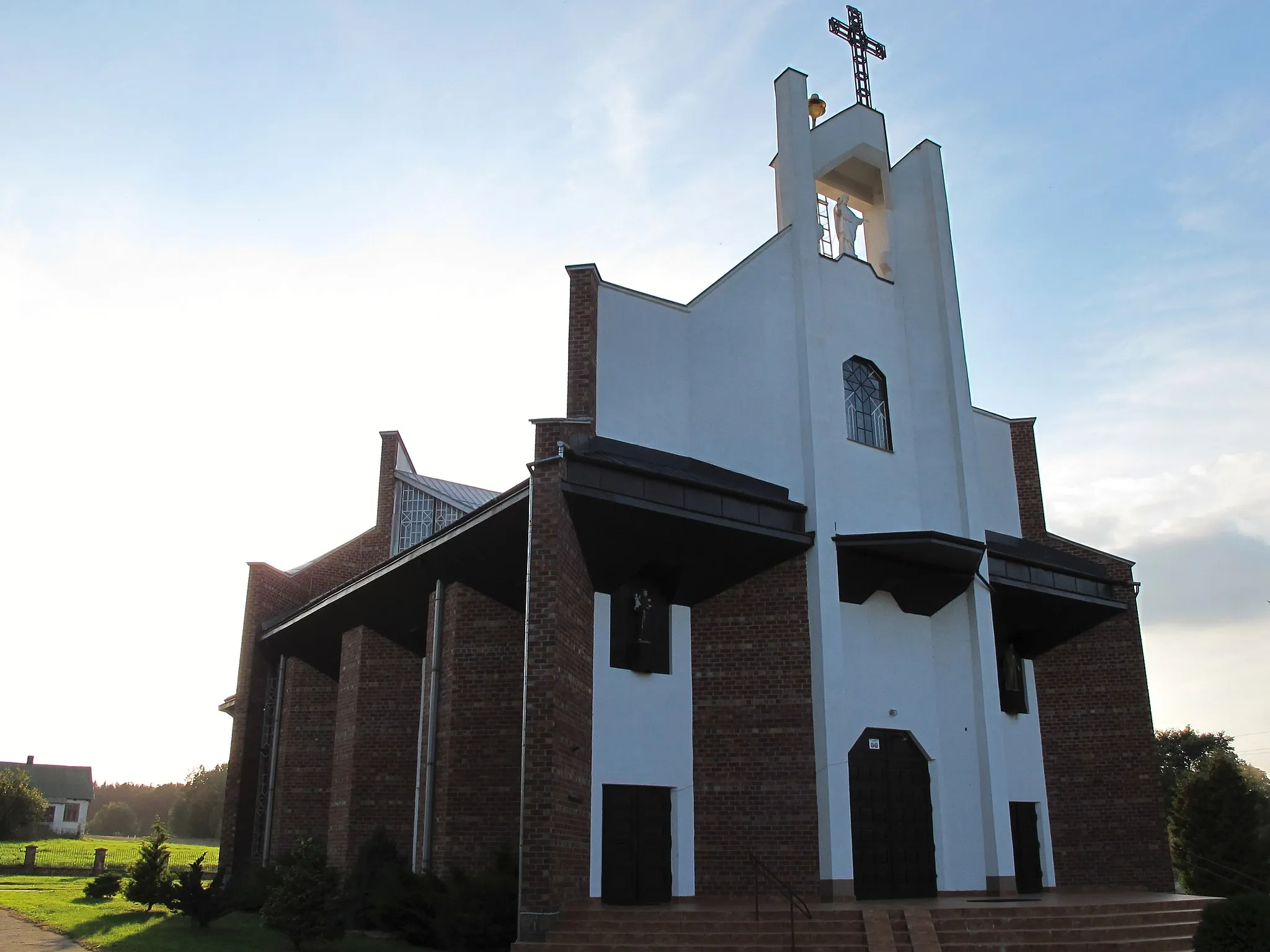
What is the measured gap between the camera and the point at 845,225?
18.9 metres

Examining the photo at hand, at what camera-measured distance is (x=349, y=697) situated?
19031 millimetres

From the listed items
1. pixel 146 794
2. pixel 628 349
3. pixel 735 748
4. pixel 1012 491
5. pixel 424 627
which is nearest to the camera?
pixel 735 748

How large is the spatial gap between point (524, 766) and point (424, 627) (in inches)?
295

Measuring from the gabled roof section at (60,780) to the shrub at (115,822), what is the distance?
17696 mm

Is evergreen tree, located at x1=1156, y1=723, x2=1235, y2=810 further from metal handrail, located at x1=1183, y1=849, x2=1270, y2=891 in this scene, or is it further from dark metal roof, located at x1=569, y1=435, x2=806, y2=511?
dark metal roof, located at x1=569, y1=435, x2=806, y2=511

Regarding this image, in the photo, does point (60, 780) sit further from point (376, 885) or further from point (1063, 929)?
point (1063, 929)

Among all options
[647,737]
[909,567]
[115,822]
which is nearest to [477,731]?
[647,737]

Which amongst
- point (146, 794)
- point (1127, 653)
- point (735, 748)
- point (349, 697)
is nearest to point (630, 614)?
point (735, 748)

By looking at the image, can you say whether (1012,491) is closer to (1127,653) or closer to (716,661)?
(1127,653)

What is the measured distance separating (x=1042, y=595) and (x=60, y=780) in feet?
249

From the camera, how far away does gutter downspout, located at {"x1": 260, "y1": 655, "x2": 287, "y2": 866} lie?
21.2 meters

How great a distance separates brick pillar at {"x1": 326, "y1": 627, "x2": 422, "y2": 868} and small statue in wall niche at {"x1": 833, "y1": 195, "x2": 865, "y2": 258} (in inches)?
448

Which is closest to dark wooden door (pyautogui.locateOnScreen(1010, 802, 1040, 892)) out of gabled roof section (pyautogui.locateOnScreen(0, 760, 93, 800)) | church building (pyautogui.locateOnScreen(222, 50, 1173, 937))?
church building (pyautogui.locateOnScreen(222, 50, 1173, 937))

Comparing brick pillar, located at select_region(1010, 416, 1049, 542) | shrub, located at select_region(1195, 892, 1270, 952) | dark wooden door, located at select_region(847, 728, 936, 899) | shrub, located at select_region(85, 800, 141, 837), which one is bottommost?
shrub, located at select_region(85, 800, 141, 837)
